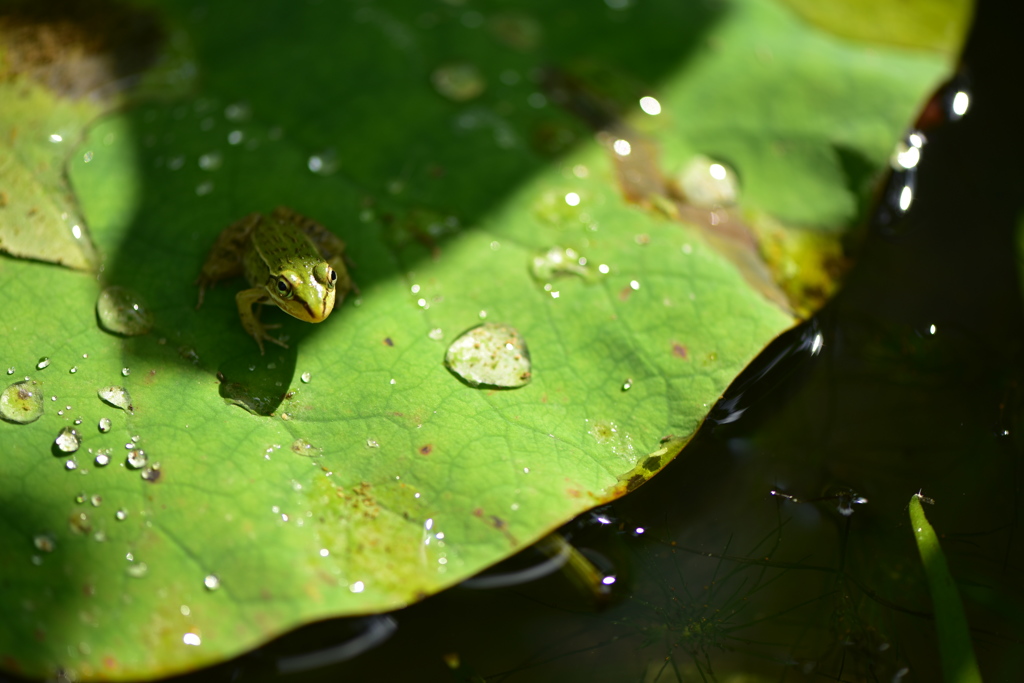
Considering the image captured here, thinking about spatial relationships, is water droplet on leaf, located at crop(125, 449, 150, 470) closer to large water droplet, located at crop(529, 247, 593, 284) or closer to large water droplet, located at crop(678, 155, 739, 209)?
large water droplet, located at crop(529, 247, 593, 284)

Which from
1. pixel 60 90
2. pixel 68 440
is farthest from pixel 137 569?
pixel 60 90

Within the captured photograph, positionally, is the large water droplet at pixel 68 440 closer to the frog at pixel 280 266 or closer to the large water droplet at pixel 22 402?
the large water droplet at pixel 22 402

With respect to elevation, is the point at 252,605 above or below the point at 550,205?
below

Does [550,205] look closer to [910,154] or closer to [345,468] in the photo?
[345,468]

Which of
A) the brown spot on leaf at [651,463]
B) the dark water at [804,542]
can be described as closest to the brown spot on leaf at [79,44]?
the dark water at [804,542]

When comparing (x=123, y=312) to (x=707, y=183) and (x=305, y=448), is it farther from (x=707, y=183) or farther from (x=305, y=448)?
(x=707, y=183)

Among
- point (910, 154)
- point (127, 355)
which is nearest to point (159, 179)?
point (127, 355)
